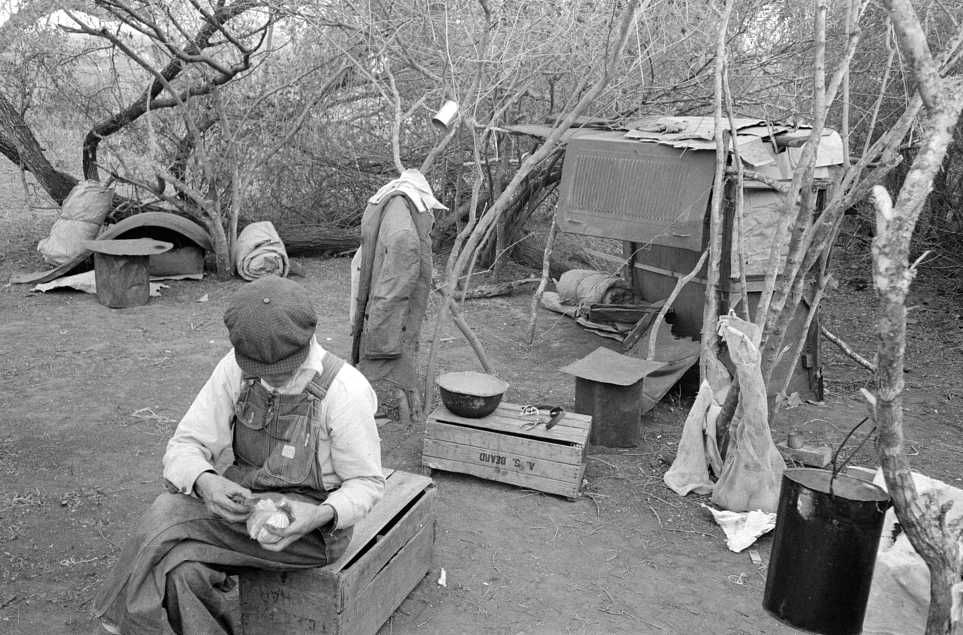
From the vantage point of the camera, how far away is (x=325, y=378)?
8.68 ft

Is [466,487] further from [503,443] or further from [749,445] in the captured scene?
[749,445]

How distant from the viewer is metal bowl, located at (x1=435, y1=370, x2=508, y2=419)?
4.68 meters

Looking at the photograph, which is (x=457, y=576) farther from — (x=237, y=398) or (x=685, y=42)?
(x=685, y=42)

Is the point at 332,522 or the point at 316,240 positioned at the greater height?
the point at 332,522

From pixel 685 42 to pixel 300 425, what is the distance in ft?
21.0

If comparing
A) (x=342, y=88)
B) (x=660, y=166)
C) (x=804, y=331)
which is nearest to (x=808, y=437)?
(x=804, y=331)

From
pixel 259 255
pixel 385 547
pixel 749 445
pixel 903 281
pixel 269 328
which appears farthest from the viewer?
pixel 259 255

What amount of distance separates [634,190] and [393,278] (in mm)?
2243

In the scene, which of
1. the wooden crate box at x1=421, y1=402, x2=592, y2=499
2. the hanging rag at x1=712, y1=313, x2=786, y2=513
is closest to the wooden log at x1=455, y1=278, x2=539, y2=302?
the wooden crate box at x1=421, y1=402, x2=592, y2=499

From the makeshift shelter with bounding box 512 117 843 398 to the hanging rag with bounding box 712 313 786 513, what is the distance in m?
1.12

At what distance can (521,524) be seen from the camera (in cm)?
434

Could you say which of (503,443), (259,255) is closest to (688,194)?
(503,443)

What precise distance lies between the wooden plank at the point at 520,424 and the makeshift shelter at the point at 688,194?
1.54 metres

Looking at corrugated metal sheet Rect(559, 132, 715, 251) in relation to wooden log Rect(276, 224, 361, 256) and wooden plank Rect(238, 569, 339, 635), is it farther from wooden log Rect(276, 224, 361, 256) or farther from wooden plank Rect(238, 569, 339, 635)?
wooden log Rect(276, 224, 361, 256)
